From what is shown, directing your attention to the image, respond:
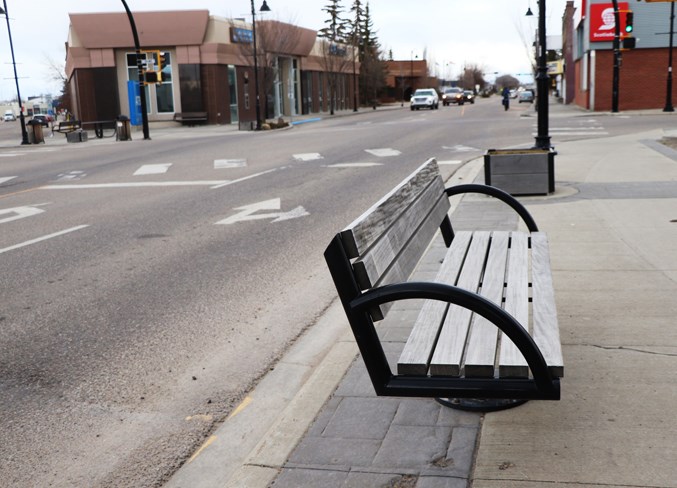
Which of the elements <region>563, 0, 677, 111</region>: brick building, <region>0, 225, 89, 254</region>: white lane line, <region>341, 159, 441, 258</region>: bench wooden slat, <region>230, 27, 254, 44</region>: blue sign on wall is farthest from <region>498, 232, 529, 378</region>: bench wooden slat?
<region>230, 27, 254, 44</region>: blue sign on wall

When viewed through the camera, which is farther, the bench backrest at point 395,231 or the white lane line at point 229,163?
the white lane line at point 229,163

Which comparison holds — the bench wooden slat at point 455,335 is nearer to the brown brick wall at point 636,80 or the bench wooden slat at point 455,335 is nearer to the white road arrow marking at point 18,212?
the white road arrow marking at point 18,212

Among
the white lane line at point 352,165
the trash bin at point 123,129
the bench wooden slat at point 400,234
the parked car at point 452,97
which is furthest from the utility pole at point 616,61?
the parked car at point 452,97

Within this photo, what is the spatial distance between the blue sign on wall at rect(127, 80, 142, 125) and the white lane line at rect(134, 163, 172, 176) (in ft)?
92.0

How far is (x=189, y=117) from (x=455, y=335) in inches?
1800

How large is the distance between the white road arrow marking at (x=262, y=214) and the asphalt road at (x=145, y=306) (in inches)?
1.2

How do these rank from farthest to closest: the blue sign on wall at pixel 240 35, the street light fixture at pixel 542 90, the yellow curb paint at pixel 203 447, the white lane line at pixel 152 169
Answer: the blue sign on wall at pixel 240 35
the white lane line at pixel 152 169
the street light fixture at pixel 542 90
the yellow curb paint at pixel 203 447

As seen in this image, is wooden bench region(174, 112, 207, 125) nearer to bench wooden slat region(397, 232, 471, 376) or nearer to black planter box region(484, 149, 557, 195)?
black planter box region(484, 149, 557, 195)

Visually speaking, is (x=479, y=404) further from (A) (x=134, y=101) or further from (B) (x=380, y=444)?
(A) (x=134, y=101)

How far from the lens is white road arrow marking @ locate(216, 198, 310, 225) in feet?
35.2

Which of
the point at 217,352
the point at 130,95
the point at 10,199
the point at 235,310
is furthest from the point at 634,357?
the point at 130,95

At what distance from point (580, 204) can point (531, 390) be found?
741 centimetres

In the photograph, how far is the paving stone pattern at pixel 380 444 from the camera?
125 inches

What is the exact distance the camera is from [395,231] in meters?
4.14
